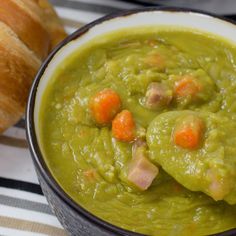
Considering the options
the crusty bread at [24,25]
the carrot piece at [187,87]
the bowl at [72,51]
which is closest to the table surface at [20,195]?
the bowl at [72,51]

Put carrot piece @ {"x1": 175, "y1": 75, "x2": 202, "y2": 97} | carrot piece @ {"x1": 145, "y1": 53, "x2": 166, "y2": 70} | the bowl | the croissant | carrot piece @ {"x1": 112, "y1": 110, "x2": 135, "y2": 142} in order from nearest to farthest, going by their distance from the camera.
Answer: the bowl
carrot piece @ {"x1": 112, "y1": 110, "x2": 135, "y2": 142}
carrot piece @ {"x1": 175, "y1": 75, "x2": 202, "y2": 97}
carrot piece @ {"x1": 145, "y1": 53, "x2": 166, "y2": 70}
the croissant

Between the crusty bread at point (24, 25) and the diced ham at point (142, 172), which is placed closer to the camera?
the diced ham at point (142, 172)

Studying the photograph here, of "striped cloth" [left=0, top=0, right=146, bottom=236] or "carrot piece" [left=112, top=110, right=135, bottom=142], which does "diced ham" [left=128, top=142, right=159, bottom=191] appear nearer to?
"carrot piece" [left=112, top=110, right=135, bottom=142]

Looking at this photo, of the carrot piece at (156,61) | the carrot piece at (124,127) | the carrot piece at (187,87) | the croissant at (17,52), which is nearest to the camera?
the carrot piece at (124,127)

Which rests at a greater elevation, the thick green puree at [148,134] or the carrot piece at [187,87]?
the carrot piece at [187,87]

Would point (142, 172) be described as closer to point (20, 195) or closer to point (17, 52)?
point (20, 195)

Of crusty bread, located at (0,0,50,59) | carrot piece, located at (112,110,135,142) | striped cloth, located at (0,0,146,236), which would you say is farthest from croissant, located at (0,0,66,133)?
carrot piece, located at (112,110,135,142)

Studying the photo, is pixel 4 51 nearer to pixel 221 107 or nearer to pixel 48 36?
pixel 48 36

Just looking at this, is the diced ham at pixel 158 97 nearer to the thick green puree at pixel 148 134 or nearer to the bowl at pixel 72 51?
the thick green puree at pixel 148 134

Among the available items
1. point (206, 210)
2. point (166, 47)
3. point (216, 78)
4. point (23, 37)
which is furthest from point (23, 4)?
point (206, 210)
